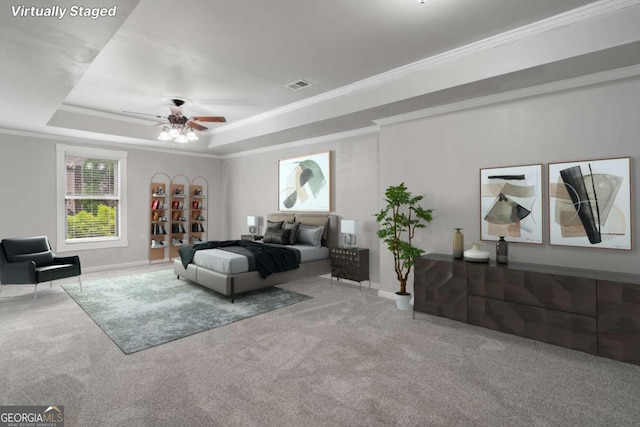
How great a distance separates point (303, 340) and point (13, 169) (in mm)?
6260

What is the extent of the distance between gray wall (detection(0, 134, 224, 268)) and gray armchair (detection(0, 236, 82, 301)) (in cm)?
110

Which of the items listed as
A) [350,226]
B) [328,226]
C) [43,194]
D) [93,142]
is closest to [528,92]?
[350,226]

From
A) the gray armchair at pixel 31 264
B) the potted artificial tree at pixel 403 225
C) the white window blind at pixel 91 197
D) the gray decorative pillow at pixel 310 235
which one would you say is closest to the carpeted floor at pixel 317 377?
the potted artificial tree at pixel 403 225

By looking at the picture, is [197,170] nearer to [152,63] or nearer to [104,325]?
[152,63]

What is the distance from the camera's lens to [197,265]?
529cm

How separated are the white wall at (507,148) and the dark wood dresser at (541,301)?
500 mm

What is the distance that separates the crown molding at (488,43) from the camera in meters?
2.76

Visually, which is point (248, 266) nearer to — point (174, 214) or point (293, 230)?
point (293, 230)

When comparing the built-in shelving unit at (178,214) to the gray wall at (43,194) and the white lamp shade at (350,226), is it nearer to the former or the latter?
the gray wall at (43,194)

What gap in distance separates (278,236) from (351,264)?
1571mm

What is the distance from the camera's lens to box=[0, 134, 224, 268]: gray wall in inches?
230

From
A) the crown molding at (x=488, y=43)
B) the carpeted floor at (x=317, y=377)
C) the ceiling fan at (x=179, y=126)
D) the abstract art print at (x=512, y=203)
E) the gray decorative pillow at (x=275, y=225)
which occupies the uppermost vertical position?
the crown molding at (x=488, y=43)

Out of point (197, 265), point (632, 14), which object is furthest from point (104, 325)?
point (632, 14)

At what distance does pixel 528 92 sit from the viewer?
3650 millimetres
